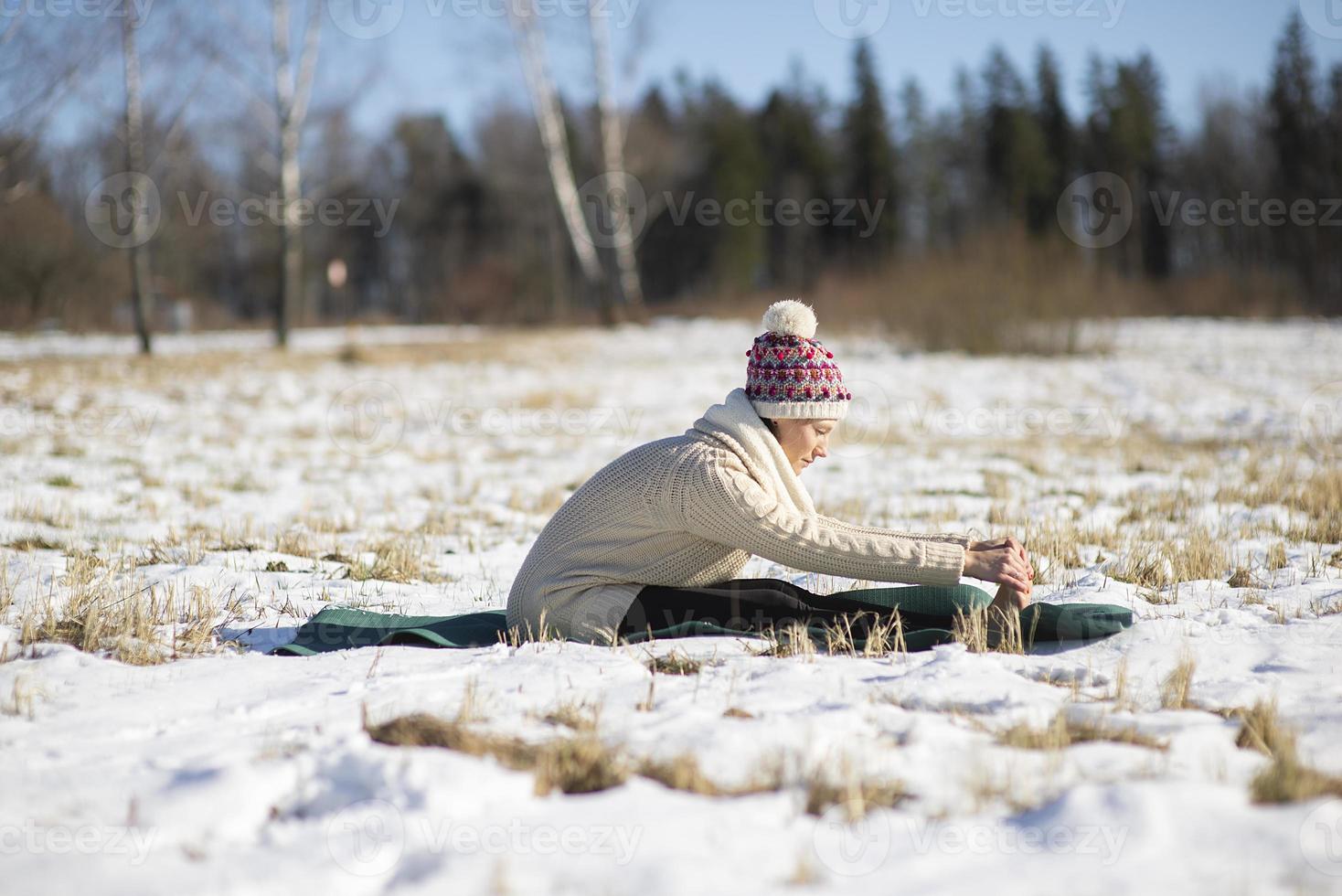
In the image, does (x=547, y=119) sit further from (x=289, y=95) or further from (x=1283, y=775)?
(x=1283, y=775)

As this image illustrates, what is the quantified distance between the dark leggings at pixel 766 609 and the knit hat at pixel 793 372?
0.63 m

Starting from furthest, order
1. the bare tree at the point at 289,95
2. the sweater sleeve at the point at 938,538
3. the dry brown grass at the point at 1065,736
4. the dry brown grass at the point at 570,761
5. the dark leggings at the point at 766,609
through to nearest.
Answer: the bare tree at the point at 289,95 < the dark leggings at the point at 766,609 < the sweater sleeve at the point at 938,538 < the dry brown grass at the point at 1065,736 < the dry brown grass at the point at 570,761

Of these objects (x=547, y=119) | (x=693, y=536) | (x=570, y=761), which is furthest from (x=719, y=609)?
(x=547, y=119)

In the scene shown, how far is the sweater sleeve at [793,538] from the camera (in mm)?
2850

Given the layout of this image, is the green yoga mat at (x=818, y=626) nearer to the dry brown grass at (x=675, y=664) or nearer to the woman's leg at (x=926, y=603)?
the woman's leg at (x=926, y=603)

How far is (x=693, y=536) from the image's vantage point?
10.1 ft

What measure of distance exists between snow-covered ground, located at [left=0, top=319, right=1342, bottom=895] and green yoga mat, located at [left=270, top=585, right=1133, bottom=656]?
0.09 m

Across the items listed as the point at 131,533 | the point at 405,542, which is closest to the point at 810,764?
the point at 405,542

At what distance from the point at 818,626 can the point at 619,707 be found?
3.08ft

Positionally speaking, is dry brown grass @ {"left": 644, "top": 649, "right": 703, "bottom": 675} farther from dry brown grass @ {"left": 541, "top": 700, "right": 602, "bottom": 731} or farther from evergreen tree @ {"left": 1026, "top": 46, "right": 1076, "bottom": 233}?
evergreen tree @ {"left": 1026, "top": 46, "right": 1076, "bottom": 233}

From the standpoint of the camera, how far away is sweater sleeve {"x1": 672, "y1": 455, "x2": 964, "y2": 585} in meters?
2.85

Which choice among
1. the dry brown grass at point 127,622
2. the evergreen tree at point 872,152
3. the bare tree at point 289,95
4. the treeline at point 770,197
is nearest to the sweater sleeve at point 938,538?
the dry brown grass at point 127,622

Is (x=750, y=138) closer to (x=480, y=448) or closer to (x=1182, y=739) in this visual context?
(x=480, y=448)

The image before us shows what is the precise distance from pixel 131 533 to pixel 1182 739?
4.59 meters
